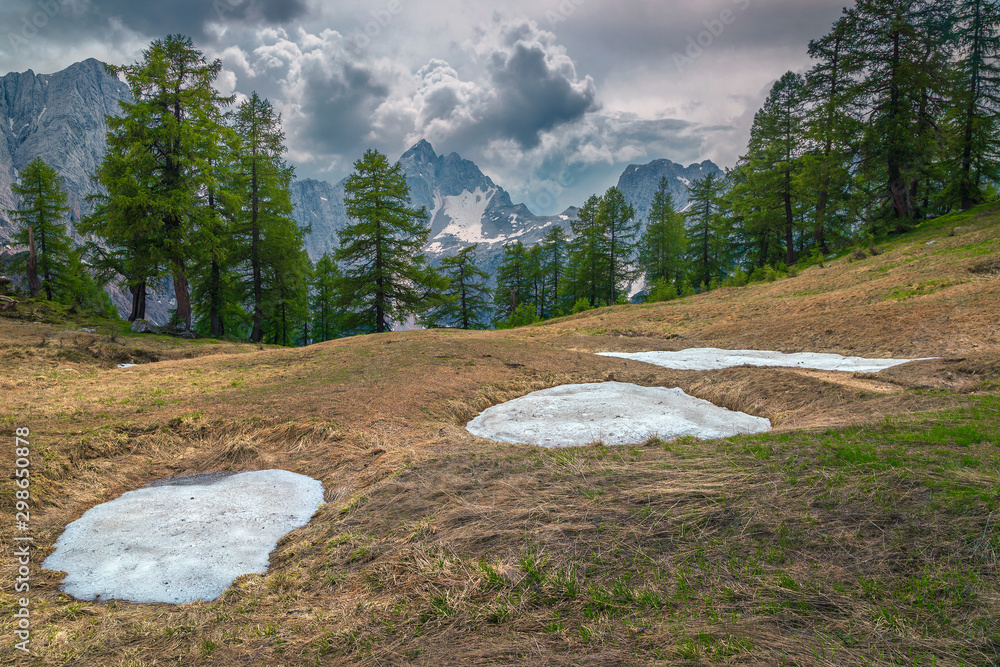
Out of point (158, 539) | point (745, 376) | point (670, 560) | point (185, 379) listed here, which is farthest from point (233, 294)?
point (670, 560)

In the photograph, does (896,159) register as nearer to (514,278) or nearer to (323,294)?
(514,278)

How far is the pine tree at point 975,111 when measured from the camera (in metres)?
24.9

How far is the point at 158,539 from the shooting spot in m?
4.14

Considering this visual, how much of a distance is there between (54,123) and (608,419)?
238157mm

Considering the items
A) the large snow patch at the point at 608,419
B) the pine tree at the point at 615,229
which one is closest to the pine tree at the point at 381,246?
the pine tree at the point at 615,229

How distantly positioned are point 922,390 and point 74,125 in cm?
24196

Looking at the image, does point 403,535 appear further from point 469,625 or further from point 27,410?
point 27,410

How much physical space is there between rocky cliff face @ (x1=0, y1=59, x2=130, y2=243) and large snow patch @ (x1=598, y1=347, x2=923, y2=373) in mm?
205252

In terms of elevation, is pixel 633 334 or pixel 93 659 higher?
pixel 633 334

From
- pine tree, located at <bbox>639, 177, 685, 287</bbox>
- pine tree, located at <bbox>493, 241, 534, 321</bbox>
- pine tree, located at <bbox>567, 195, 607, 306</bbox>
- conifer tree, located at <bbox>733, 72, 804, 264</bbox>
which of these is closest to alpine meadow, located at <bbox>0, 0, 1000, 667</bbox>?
conifer tree, located at <bbox>733, 72, 804, 264</bbox>

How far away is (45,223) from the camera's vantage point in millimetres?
29672

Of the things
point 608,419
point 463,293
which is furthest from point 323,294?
point 608,419

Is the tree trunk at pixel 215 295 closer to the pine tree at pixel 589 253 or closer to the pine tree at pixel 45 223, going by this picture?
the pine tree at pixel 45 223

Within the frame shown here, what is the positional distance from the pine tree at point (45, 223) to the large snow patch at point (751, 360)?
1506 inches
